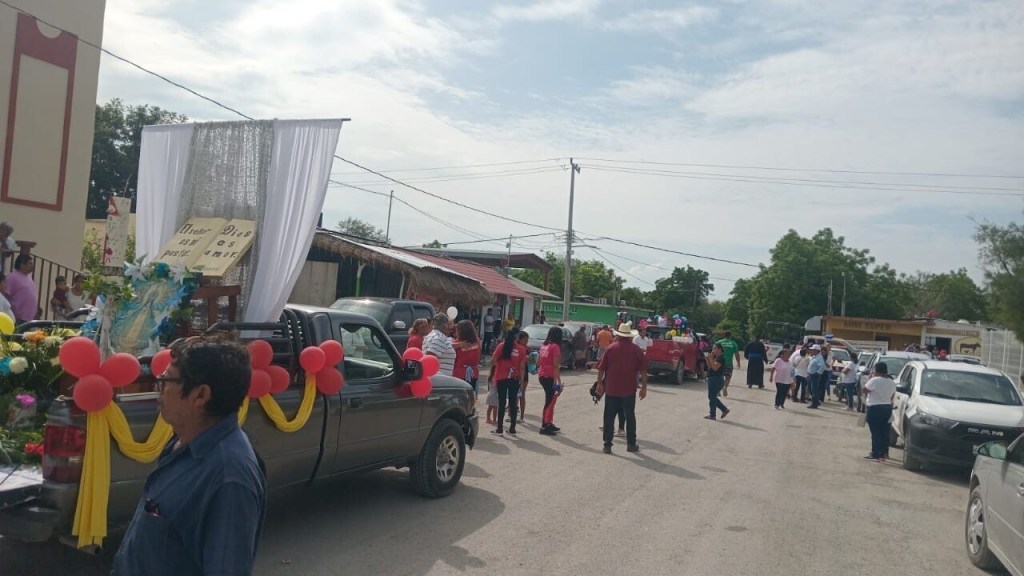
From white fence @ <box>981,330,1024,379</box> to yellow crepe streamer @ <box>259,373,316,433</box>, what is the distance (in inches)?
1279

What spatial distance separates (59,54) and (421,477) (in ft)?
38.8

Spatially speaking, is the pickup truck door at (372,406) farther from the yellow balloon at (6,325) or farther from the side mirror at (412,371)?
the yellow balloon at (6,325)

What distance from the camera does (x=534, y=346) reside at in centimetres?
2300

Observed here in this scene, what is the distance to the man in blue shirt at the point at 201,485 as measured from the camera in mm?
2133

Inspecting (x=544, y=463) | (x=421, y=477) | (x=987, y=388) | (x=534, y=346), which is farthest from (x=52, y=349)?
(x=534, y=346)

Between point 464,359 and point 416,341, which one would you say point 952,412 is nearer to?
point 464,359

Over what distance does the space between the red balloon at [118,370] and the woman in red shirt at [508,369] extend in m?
7.04

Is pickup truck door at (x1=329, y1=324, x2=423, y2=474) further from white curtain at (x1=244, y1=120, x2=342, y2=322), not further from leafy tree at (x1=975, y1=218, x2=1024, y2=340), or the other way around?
leafy tree at (x1=975, y1=218, x2=1024, y2=340)

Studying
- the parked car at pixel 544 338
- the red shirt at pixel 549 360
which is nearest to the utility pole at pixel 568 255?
the parked car at pixel 544 338

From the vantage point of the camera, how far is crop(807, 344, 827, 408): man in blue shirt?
19422 mm

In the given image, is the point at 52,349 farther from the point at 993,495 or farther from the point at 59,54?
the point at 59,54

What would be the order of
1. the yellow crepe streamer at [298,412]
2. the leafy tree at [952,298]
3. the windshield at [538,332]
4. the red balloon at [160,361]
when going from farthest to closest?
the leafy tree at [952,298], the windshield at [538,332], the yellow crepe streamer at [298,412], the red balloon at [160,361]

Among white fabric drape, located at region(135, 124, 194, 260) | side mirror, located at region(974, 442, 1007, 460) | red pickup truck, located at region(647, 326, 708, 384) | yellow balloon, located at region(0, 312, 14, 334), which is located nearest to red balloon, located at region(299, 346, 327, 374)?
yellow balloon, located at region(0, 312, 14, 334)

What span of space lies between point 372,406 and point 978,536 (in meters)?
5.39
